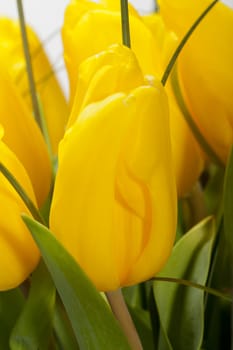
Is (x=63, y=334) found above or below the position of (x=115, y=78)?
below

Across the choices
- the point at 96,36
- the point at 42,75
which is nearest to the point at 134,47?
the point at 96,36

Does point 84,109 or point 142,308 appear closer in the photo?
point 84,109

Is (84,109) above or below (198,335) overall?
above

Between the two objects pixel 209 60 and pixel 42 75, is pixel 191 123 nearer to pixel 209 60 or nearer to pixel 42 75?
pixel 209 60

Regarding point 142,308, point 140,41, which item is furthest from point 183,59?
point 142,308

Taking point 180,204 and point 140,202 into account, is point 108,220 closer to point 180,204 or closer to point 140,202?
point 140,202

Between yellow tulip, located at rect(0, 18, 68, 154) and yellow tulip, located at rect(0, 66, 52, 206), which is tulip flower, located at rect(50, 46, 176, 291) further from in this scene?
yellow tulip, located at rect(0, 18, 68, 154)
